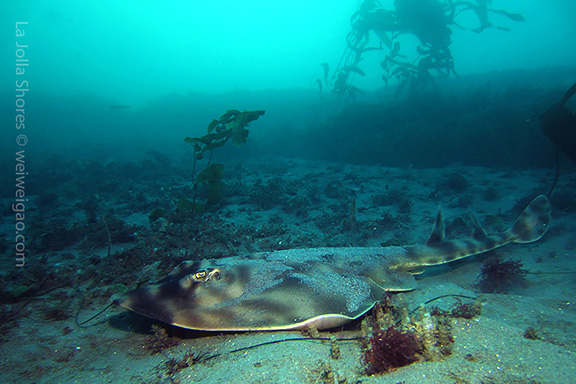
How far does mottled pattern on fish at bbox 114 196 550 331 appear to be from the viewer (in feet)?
7.91

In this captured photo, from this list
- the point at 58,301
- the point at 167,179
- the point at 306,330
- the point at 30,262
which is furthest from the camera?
the point at 167,179

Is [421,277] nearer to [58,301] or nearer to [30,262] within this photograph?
[58,301]

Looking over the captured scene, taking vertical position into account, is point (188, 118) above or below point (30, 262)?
above

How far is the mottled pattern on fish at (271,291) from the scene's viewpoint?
241cm

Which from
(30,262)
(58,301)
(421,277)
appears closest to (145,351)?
(58,301)

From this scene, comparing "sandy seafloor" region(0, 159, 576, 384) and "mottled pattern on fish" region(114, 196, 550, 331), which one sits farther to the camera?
"mottled pattern on fish" region(114, 196, 550, 331)

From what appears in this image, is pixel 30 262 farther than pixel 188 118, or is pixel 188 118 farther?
pixel 188 118

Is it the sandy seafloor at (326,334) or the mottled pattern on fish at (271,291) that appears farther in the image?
the mottled pattern on fish at (271,291)

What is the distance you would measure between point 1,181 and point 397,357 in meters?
19.0

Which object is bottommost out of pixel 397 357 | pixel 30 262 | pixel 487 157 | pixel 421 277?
pixel 30 262

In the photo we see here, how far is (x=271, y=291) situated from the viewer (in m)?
2.75

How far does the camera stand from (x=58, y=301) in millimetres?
3729

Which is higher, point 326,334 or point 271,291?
point 271,291

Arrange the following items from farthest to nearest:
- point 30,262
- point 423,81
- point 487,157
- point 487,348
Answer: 1. point 423,81
2. point 487,157
3. point 30,262
4. point 487,348
